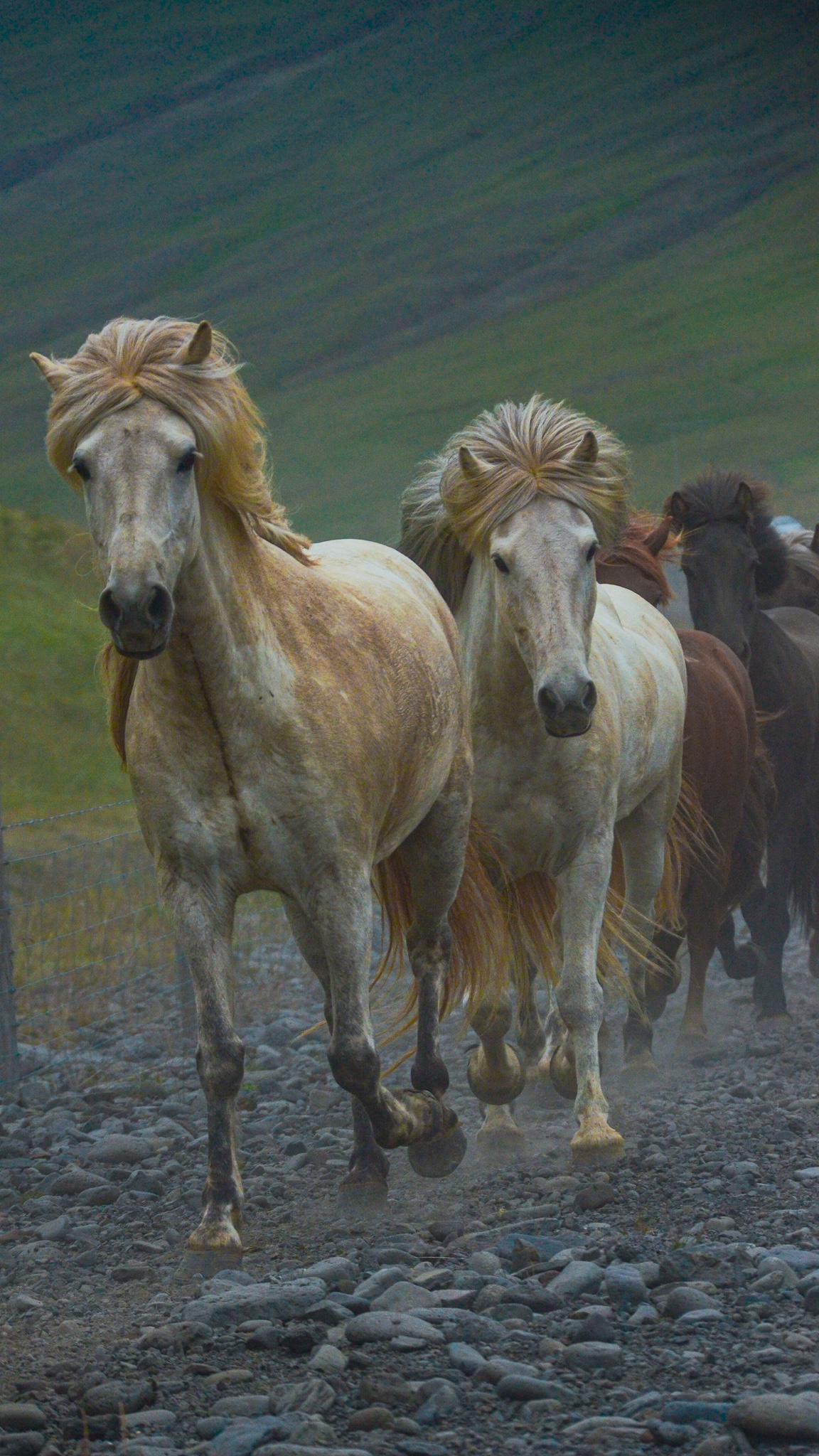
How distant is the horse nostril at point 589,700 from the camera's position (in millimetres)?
4246

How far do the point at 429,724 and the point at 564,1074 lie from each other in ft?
4.94

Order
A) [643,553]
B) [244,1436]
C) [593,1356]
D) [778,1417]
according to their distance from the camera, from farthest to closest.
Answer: [643,553] < [593,1356] < [244,1436] < [778,1417]

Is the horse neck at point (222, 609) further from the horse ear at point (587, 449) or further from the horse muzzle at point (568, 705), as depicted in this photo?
the horse ear at point (587, 449)

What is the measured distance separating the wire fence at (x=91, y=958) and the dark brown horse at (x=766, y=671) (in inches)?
97.1

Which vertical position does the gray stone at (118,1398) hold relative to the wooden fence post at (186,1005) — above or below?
below

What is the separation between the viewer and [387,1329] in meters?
2.94

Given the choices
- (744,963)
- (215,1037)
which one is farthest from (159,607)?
(744,963)

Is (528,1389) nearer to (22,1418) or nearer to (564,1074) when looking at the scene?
(22,1418)

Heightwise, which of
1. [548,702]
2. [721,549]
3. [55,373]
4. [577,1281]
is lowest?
[577,1281]

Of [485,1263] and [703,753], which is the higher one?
[703,753]

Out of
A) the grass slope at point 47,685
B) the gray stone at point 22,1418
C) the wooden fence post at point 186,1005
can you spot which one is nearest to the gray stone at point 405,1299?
the gray stone at point 22,1418

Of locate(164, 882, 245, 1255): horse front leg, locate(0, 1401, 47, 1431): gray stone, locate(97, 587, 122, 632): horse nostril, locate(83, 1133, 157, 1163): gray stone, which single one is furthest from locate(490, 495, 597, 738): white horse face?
locate(0, 1401, 47, 1431): gray stone

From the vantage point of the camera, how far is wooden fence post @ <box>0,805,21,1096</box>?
231 inches

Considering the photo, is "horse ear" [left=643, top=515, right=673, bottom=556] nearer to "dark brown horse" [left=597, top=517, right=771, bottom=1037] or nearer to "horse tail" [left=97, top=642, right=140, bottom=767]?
"dark brown horse" [left=597, top=517, right=771, bottom=1037]
